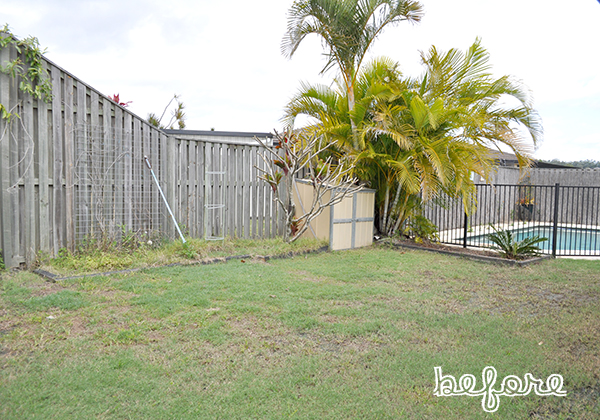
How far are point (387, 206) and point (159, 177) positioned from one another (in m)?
4.47

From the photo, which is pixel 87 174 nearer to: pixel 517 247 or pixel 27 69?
pixel 27 69

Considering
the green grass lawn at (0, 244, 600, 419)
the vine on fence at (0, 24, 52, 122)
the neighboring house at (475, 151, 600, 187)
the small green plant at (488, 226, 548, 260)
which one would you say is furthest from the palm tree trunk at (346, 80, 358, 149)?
the neighboring house at (475, 151, 600, 187)

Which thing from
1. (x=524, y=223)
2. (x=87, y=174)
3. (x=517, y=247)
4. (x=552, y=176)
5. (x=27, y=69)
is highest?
(x=27, y=69)

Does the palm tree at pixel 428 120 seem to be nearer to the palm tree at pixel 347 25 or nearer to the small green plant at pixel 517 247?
the palm tree at pixel 347 25

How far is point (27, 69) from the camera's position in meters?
4.88

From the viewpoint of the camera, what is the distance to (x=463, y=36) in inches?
297

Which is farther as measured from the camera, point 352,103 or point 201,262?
point 352,103

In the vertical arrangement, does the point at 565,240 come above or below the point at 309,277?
above

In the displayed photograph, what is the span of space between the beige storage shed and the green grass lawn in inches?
88.6

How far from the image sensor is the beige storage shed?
7.10m

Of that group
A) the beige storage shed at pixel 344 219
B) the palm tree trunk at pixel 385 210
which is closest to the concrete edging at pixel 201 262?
the beige storage shed at pixel 344 219

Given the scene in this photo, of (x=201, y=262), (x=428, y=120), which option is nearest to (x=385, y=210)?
(x=428, y=120)

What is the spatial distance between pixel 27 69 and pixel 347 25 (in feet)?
17.1

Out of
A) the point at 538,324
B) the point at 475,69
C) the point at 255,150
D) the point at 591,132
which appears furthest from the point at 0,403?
the point at 591,132
